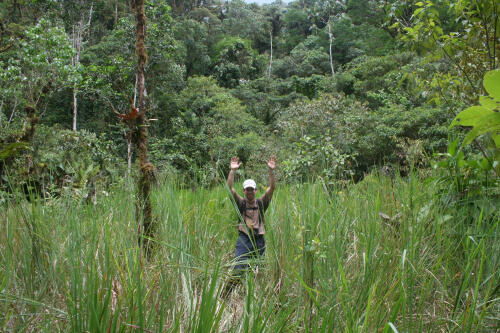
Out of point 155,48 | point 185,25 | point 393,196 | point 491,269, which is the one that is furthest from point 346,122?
point 185,25

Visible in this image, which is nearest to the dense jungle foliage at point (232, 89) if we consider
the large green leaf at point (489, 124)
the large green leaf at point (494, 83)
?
the large green leaf at point (489, 124)

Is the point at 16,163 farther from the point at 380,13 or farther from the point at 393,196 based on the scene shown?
the point at 380,13

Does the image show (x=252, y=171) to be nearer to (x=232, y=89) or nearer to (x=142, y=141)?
(x=142, y=141)

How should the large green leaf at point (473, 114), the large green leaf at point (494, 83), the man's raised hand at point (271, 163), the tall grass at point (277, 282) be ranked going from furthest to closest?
the man's raised hand at point (271, 163)
the tall grass at point (277, 282)
the large green leaf at point (473, 114)
the large green leaf at point (494, 83)

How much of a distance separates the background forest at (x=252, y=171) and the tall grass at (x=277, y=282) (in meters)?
0.01

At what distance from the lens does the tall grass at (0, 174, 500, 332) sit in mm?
986

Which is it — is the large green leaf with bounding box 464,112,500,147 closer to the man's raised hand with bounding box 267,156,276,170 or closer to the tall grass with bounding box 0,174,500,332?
the tall grass with bounding box 0,174,500,332

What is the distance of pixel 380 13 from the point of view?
1018 inches

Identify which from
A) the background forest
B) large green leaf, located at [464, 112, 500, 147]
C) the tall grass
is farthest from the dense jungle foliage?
large green leaf, located at [464, 112, 500, 147]

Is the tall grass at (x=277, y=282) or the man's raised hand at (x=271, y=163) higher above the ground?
the man's raised hand at (x=271, y=163)

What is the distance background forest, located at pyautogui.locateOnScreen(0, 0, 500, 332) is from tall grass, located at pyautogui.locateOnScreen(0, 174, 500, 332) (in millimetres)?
15

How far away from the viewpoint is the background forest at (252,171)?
3.72 feet

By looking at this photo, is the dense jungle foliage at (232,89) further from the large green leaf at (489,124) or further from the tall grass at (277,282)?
the large green leaf at (489,124)

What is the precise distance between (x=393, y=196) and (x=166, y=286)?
1.51 metres
